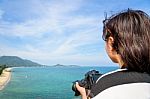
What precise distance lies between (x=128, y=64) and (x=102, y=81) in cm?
16

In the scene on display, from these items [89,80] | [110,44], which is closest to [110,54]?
[110,44]

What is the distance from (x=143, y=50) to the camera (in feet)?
4.96

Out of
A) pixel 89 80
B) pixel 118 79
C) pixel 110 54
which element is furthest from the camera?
pixel 89 80

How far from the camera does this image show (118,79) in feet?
4.82

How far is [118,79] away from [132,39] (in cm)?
21

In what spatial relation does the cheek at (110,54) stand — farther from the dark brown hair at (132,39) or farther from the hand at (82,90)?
the hand at (82,90)

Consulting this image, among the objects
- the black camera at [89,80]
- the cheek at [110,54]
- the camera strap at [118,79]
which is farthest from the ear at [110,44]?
the black camera at [89,80]

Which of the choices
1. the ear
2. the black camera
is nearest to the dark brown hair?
the ear

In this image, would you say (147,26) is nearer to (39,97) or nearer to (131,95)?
(131,95)

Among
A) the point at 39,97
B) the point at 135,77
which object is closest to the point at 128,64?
the point at 135,77

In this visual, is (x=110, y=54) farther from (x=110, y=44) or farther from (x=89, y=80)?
(x=89, y=80)

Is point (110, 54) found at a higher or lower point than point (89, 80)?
higher

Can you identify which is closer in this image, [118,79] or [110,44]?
[118,79]

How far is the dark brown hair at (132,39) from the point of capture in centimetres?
151
